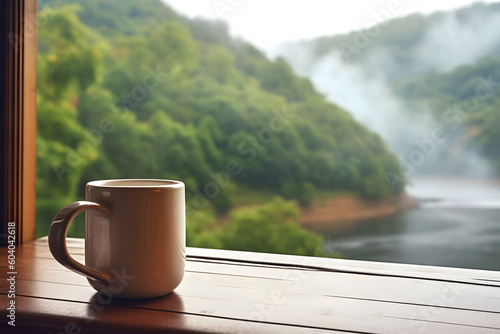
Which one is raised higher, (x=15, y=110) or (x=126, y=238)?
(x=15, y=110)

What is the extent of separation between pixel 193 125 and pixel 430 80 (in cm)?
242

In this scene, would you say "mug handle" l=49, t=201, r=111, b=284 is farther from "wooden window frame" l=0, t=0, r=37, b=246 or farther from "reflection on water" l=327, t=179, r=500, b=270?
"reflection on water" l=327, t=179, r=500, b=270

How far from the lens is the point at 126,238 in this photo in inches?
22.1

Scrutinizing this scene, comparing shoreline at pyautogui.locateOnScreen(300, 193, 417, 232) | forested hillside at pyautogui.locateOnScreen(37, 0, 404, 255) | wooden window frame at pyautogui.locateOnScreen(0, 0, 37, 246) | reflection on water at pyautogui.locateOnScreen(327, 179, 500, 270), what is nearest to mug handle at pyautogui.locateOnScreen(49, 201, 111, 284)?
wooden window frame at pyautogui.locateOnScreen(0, 0, 37, 246)

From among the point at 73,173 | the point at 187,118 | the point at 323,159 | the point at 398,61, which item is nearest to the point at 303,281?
the point at 398,61

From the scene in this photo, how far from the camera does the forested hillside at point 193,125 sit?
4.58m

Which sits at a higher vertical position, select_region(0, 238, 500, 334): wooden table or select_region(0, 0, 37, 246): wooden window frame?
select_region(0, 0, 37, 246): wooden window frame

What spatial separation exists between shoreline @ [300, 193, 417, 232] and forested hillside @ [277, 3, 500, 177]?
1.50ft

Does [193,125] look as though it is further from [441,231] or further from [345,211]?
[441,231]

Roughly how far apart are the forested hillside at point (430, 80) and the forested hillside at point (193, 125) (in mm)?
512

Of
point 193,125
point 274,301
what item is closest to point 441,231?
point 193,125

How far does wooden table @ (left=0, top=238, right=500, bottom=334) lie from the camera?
1.70 feet

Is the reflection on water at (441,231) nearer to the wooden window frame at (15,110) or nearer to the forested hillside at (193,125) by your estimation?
the forested hillside at (193,125)

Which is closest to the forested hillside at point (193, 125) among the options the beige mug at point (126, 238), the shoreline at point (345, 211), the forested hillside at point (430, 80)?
the shoreline at point (345, 211)
